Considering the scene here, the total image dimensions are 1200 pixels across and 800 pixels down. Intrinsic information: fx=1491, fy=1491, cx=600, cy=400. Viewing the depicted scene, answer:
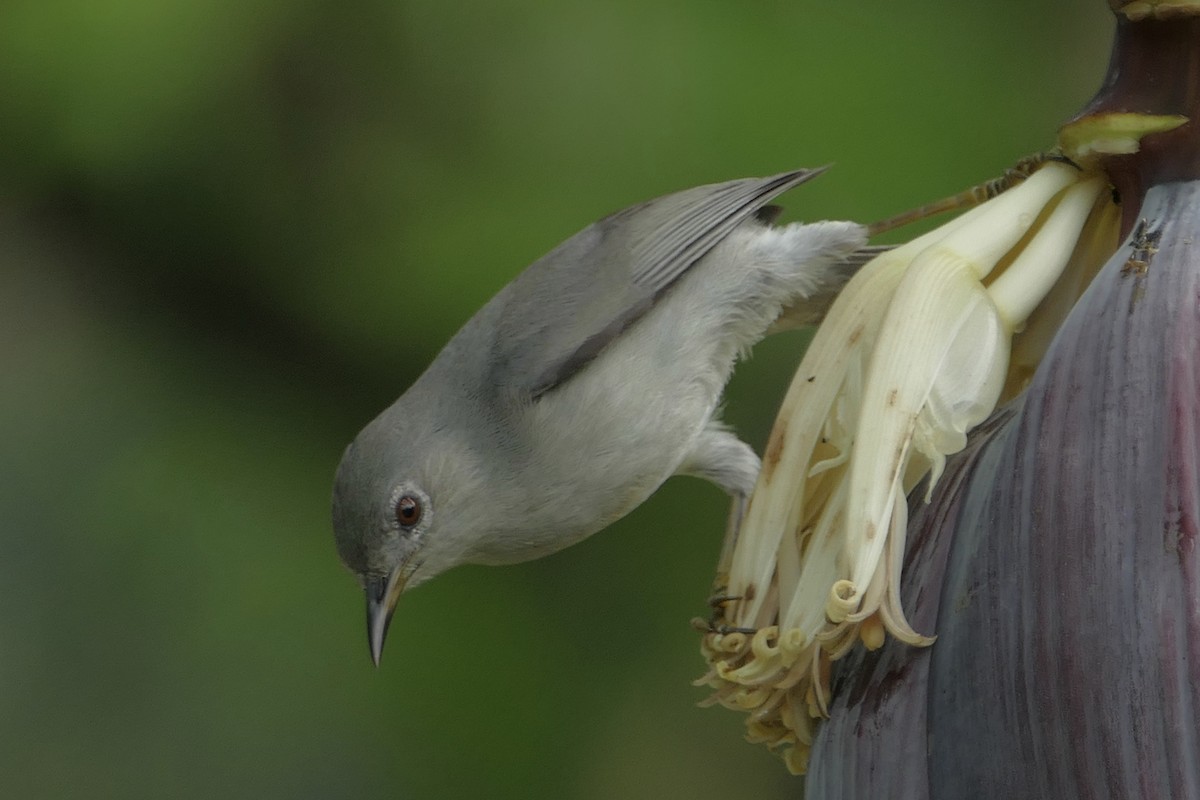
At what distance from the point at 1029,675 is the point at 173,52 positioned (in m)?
1.64

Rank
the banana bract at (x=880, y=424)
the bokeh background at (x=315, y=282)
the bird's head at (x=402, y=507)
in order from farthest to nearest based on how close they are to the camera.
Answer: the bird's head at (x=402, y=507), the bokeh background at (x=315, y=282), the banana bract at (x=880, y=424)

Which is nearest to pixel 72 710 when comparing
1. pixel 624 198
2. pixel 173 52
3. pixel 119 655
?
pixel 119 655

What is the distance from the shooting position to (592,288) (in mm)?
2701

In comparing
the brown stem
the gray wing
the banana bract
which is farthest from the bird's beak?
the brown stem

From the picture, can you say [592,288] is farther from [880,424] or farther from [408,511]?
[880,424]

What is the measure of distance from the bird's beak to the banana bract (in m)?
Result: 0.87

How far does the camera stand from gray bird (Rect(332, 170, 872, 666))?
7.92ft

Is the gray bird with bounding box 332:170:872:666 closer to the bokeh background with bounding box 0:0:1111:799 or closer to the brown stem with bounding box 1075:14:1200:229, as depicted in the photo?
the bokeh background with bounding box 0:0:1111:799

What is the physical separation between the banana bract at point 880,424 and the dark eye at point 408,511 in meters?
1.10

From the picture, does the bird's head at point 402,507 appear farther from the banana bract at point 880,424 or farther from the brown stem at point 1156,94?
the brown stem at point 1156,94

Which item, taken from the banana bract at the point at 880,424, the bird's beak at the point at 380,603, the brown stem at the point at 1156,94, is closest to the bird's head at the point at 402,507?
the bird's beak at the point at 380,603

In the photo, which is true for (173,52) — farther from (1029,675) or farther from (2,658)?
(1029,675)

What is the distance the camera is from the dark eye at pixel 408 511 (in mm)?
2475

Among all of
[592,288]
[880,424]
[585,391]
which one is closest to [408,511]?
[585,391]
